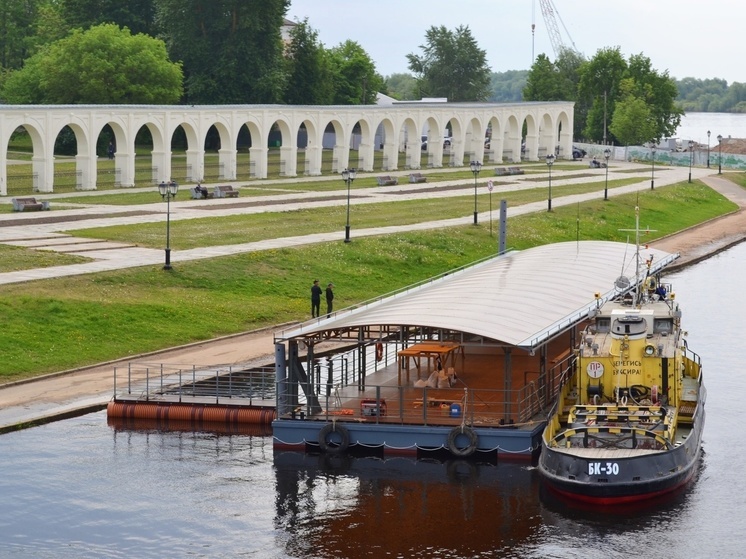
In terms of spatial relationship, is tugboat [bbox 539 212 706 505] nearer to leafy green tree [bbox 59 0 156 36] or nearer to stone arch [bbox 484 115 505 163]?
stone arch [bbox 484 115 505 163]

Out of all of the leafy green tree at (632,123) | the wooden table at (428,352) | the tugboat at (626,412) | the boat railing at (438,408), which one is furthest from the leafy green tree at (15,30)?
the tugboat at (626,412)

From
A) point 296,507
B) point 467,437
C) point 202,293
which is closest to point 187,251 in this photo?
point 202,293

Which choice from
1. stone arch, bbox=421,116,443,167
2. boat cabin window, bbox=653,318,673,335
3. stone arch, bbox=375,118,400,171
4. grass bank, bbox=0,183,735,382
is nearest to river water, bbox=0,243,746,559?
boat cabin window, bbox=653,318,673,335

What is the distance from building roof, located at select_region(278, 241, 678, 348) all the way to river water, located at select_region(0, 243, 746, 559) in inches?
159

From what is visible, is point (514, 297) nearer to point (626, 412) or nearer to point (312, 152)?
point (626, 412)

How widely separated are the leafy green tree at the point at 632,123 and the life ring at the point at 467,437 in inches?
5294

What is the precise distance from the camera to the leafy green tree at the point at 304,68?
502 feet

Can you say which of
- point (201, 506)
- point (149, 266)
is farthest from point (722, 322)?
point (201, 506)

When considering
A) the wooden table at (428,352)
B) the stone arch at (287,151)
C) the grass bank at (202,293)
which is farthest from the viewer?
the stone arch at (287,151)

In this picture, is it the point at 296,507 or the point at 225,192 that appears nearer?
the point at 296,507

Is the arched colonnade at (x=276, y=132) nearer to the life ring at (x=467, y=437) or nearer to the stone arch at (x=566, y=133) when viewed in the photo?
the stone arch at (x=566, y=133)

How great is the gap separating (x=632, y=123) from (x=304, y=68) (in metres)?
42.4

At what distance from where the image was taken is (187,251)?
71.1 meters

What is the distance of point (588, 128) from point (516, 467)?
150m
